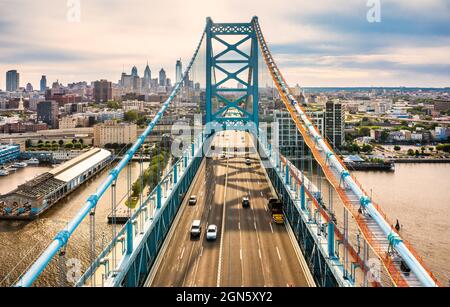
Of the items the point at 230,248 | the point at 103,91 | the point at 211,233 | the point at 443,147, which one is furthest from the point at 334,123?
the point at 103,91

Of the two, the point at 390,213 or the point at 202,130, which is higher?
the point at 202,130

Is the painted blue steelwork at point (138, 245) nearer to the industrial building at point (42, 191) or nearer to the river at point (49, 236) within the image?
the river at point (49, 236)

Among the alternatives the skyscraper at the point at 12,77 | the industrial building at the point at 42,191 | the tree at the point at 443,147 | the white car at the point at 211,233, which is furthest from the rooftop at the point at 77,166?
the tree at the point at 443,147

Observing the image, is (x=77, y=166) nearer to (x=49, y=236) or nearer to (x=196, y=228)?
(x=49, y=236)

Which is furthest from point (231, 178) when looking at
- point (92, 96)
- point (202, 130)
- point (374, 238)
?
point (92, 96)

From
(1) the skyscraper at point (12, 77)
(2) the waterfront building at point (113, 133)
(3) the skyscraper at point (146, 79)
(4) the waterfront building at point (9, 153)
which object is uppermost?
(3) the skyscraper at point (146, 79)
